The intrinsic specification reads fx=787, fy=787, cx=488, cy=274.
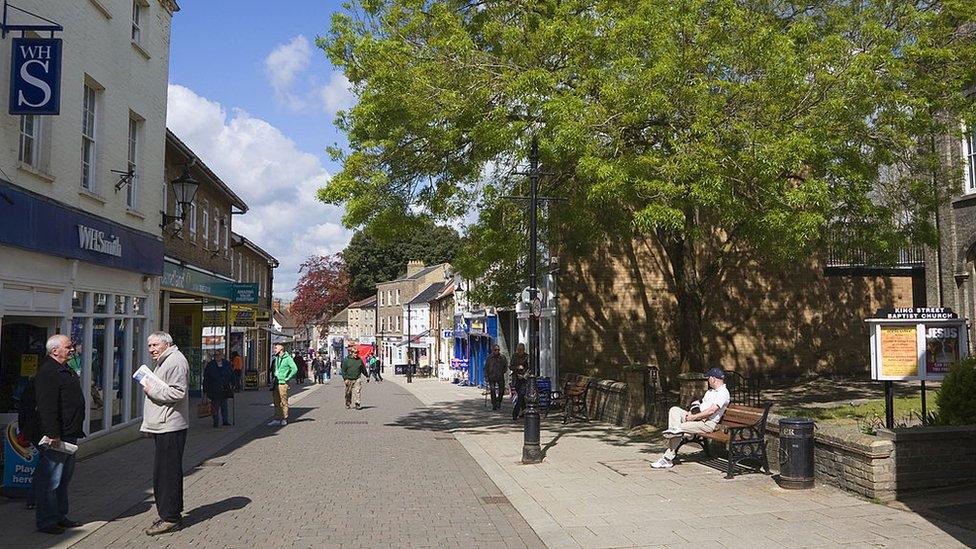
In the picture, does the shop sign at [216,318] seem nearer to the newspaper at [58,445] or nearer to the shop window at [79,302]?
the shop window at [79,302]

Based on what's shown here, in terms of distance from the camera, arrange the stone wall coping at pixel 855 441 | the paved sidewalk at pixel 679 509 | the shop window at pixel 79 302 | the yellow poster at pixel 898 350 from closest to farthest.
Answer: the paved sidewalk at pixel 679 509, the stone wall coping at pixel 855 441, the yellow poster at pixel 898 350, the shop window at pixel 79 302

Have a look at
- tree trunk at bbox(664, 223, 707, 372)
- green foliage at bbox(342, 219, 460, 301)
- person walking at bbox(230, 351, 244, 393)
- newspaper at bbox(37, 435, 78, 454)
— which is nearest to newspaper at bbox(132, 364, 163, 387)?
newspaper at bbox(37, 435, 78, 454)

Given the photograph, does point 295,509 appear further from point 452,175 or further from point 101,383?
point 452,175

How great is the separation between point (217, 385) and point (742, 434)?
475 inches

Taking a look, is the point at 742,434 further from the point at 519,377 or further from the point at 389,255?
the point at 389,255

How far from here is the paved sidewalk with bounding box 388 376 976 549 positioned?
7.14m

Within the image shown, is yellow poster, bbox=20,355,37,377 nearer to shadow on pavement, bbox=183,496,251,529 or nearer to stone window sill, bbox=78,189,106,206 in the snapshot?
stone window sill, bbox=78,189,106,206

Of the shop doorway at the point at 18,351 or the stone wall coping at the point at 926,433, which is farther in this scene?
the shop doorway at the point at 18,351

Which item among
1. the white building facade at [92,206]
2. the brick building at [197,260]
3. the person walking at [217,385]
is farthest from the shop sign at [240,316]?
the white building facade at [92,206]

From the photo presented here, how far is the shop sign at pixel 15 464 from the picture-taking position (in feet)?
29.0

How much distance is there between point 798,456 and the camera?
926 centimetres

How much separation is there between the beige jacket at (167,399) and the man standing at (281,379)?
10542 millimetres

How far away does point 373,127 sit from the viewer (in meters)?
14.1

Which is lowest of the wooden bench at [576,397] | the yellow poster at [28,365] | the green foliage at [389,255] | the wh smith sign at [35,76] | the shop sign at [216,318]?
the wooden bench at [576,397]
